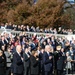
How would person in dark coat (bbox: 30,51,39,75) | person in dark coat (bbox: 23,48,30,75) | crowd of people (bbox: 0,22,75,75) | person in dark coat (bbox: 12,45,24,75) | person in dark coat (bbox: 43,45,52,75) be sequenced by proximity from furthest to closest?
person in dark coat (bbox: 43,45,52,75) < person in dark coat (bbox: 23,48,30,75) < person in dark coat (bbox: 30,51,39,75) < crowd of people (bbox: 0,22,75,75) < person in dark coat (bbox: 12,45,24,75)

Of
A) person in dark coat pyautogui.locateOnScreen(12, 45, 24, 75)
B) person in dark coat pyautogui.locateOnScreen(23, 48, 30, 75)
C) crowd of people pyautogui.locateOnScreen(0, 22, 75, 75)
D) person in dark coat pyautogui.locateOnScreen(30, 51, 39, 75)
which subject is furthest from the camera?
person in dark coat pyautogui.locateOnScreen(23, 48, 30, 75)

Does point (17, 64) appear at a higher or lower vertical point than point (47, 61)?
higher

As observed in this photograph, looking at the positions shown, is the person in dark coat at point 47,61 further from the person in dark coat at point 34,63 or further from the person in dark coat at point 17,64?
the person in dark coat at point 17,64

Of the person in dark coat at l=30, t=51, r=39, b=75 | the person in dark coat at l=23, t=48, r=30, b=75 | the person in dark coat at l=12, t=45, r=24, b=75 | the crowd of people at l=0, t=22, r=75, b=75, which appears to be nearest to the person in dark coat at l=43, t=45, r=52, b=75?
the crowd of people at l=0, t=22, r=75, b=75

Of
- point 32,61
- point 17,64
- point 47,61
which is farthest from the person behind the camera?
point 47,61

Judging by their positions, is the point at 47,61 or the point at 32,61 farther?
the point at 47,61

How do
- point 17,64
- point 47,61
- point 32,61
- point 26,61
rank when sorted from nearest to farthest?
1. point 17,64
2. point 32,61
3. point 26,61
4. point 47,61

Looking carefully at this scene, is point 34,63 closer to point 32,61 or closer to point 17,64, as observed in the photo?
point 32,61

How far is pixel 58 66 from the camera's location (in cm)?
1958

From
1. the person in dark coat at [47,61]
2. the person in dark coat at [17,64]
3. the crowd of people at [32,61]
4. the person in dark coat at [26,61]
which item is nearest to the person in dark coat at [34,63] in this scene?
the crowd of people at [32,61]

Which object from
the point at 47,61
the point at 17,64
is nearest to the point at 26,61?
the point at 47,61

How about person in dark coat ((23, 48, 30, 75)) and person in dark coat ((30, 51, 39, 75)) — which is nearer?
person in dark coat ((30, 51, 39, 75))

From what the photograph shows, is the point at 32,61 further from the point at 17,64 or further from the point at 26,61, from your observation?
the point at 17,64

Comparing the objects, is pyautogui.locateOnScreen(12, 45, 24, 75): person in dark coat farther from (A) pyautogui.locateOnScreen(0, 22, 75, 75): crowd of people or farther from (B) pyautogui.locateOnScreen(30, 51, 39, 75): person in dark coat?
(B) pyautogui.locateOnScreen(30, 51, 39, 75): person in dark coat
